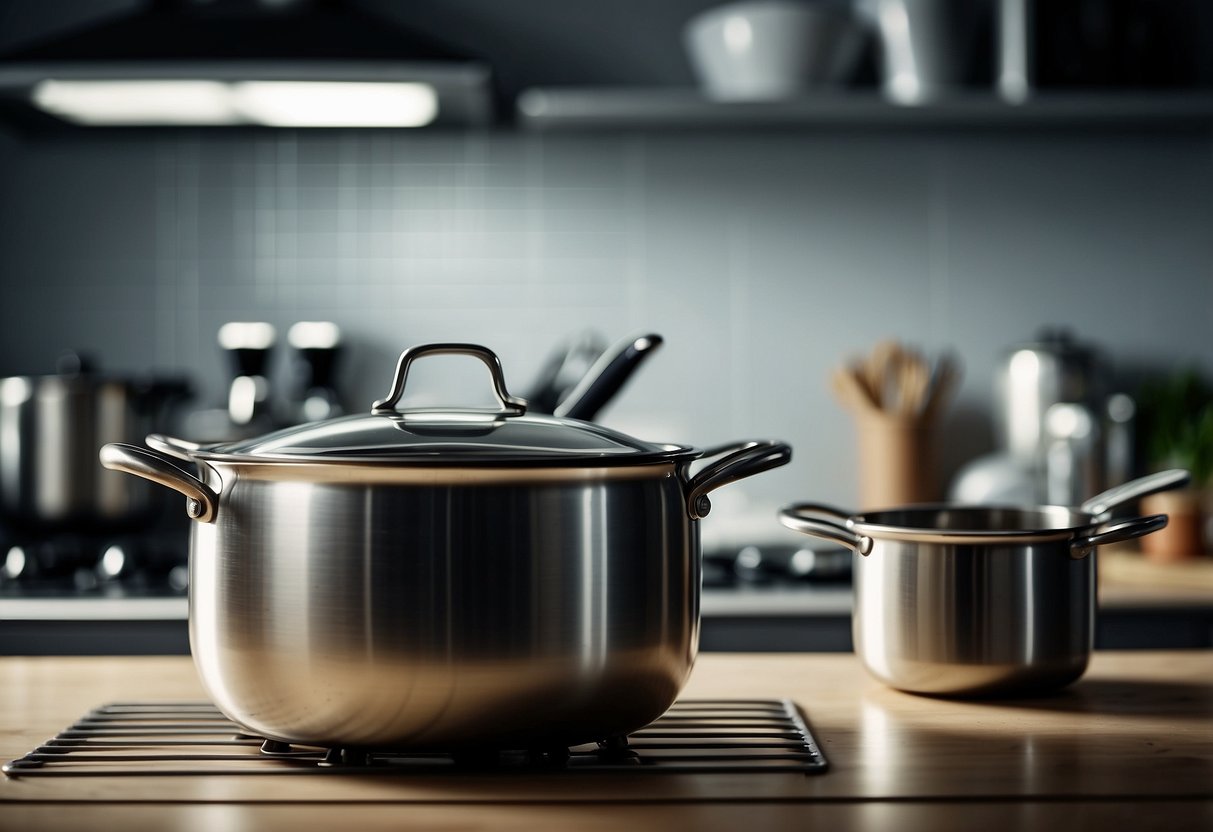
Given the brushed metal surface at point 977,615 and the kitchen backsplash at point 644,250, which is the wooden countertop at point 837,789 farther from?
the kitchen backsplash at point 644,250

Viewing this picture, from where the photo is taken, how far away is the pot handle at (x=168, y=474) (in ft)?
2.34

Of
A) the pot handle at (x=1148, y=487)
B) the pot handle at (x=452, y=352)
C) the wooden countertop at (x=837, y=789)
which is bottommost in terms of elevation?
the wooden countertop at (x=837, y=789)

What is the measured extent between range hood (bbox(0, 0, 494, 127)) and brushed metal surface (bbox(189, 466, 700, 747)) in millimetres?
1435

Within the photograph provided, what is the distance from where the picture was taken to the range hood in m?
2.00

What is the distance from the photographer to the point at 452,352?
726 millimetres

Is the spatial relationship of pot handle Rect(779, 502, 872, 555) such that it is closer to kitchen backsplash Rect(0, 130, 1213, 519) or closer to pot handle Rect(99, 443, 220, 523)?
pot handle Rect(99, 443, 220, 523)

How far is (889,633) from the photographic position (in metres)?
0.88

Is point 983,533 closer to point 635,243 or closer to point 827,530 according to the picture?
point 827,530

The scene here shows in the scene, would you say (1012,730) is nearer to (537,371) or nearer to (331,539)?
(331,539)

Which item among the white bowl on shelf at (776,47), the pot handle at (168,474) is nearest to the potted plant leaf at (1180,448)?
the white bowl on shelf at (776,47)

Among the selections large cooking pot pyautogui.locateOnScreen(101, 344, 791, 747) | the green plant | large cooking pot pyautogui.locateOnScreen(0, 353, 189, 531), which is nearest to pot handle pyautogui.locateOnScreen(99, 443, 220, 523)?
large cooking pot pyautogui.locateOnScreen(101, 344, 791, 747)

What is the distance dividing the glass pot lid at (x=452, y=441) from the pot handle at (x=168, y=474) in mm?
18

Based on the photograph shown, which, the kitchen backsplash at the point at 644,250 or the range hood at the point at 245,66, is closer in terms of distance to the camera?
the range hood at the point at 245,66

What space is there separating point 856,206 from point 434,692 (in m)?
1.97
